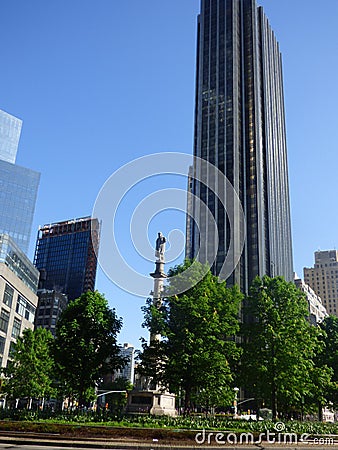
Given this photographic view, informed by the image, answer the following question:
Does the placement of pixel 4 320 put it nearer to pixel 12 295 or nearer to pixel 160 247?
pixel 12 295

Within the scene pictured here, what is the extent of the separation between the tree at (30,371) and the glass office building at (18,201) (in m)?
76.3

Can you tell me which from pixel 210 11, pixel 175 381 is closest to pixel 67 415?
pixel 175 381

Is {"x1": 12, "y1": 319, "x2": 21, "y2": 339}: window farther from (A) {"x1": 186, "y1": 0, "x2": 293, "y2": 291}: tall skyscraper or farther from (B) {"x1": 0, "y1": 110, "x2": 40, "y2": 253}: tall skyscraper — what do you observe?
(B) {"x1": 0, "y1": 110, "x2": 40, "y2": 253}: tall skyscraper

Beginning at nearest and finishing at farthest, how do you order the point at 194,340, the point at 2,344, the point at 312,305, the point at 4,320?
the point at 194,340 → the point at 2,344 → the point at 4,320 → the point at 312,305

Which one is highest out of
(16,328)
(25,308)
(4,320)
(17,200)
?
(17,200)

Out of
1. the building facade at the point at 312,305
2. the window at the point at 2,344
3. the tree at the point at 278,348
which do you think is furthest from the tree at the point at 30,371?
the building facade at the point at 312,305

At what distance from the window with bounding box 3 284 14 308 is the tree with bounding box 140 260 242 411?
40.4 meters

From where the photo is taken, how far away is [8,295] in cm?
7662

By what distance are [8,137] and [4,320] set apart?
113m

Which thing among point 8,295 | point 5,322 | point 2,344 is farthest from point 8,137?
point 2,344

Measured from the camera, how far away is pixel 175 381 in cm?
3762

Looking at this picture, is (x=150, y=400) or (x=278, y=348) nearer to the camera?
(x=278, y=348)

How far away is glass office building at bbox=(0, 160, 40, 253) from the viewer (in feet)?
440

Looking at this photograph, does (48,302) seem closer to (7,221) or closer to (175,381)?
(7,221)
